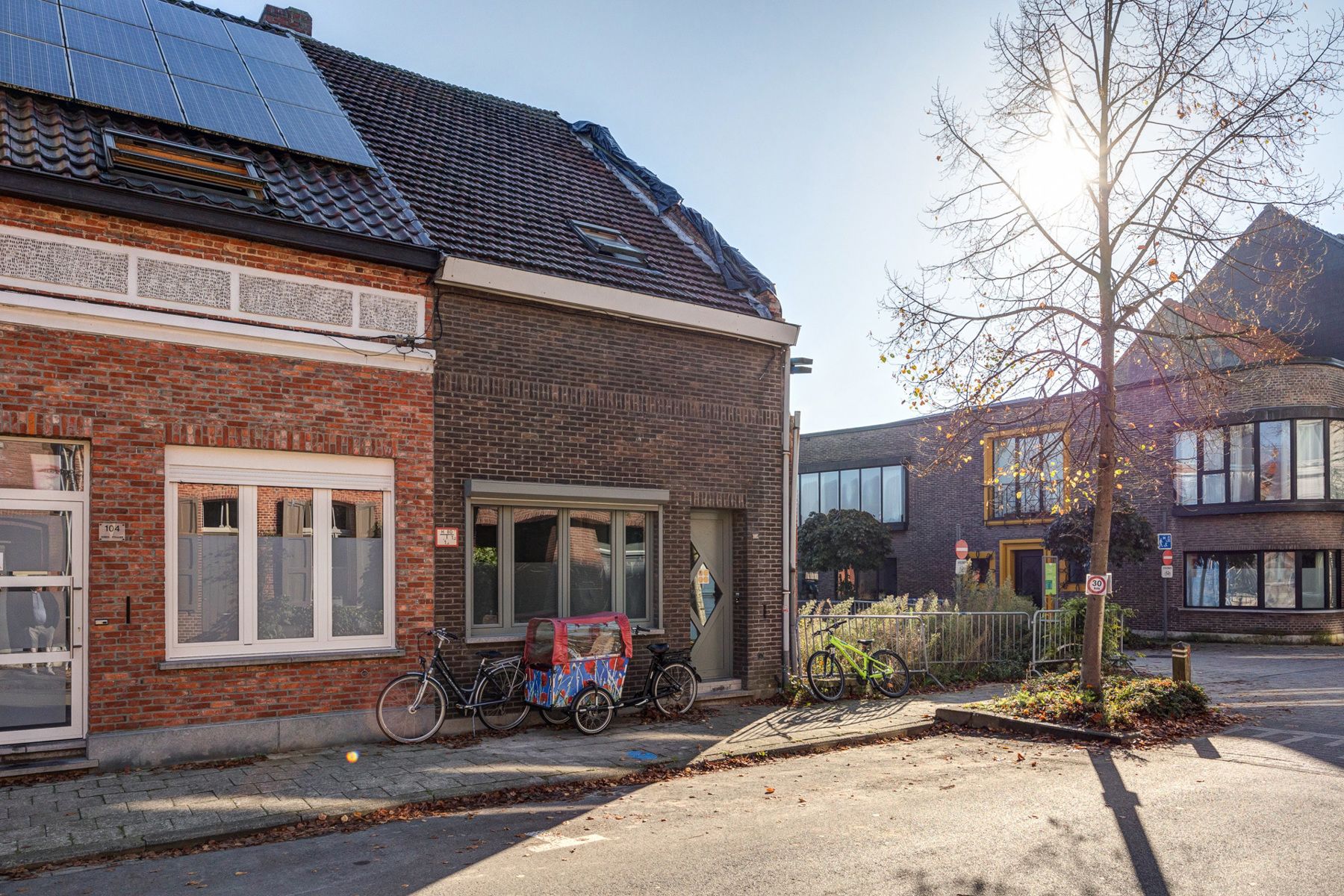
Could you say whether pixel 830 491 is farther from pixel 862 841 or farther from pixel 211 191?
pixel 862 841

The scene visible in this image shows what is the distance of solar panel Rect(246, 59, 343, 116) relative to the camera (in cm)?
1195

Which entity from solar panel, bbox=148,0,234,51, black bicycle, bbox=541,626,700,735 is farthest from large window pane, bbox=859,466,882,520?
solar panel, bbox=148,0,234,51

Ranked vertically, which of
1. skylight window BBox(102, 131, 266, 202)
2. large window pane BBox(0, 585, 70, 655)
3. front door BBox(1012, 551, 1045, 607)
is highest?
skylight window BBox(102, 131, 266, 202)

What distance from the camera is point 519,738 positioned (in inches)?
404

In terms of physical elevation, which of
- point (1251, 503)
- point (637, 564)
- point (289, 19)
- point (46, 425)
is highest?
point (289, 19)

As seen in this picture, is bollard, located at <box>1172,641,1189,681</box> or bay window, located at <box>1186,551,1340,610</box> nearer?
bollard, located at <box>1172,641,1189,681</box>

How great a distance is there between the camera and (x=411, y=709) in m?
9.94

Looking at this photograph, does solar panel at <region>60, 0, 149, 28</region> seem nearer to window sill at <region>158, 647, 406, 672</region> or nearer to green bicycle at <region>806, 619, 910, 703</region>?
window sill at <region>158, 647, 406, 672</region>

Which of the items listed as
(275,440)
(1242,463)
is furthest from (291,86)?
(1242,463)

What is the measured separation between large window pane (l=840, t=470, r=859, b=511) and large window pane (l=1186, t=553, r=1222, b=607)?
12151mm

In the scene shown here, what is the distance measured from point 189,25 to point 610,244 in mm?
5672

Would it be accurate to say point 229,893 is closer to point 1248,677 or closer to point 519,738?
point 519,738

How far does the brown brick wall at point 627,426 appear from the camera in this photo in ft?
35.6

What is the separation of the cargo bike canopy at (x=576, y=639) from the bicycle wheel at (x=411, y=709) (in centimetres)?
106
